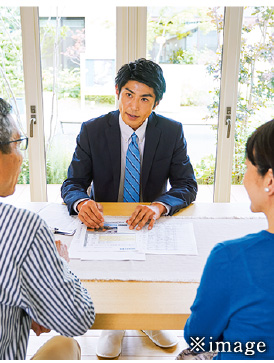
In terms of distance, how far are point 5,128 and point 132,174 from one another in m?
1.07

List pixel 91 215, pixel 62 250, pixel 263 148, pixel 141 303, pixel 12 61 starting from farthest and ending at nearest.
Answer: pixel 12 61 < pixel 91 215 < pixel 62 250 < pixel 141 303 < pixel 263 148

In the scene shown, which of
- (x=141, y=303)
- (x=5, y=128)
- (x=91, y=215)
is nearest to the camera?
(x=5, y=128)

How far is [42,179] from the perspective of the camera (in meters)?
3.36

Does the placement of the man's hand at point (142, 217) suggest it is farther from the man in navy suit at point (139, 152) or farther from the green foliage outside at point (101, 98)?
the green foliage outside at point (101, 98)

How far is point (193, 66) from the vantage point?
321 centimetres

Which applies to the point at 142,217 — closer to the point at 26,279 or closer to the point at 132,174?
the point at 132,174

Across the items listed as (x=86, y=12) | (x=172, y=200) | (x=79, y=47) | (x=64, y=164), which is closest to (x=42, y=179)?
(x=64, y=164)

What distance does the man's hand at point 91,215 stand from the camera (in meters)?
1.59

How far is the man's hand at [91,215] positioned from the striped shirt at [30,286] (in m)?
0.54

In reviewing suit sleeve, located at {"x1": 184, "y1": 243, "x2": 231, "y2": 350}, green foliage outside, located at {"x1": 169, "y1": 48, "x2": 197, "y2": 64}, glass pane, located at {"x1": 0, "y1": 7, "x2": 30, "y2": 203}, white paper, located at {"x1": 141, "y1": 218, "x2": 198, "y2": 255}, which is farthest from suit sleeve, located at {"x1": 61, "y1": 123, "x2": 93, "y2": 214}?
green foliage outside, located at {"x1": 169, "y1": 48, "x2": 197, "y2": 64}

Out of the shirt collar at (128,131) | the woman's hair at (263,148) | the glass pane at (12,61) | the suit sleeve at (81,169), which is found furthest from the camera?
the glass pane at (12,61)

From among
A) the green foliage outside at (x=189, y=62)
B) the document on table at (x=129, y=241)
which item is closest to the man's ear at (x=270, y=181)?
the document on table at (x=129, y=241)

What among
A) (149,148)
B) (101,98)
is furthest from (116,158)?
(101,98)

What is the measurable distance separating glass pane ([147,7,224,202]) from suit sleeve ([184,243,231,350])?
2.45 meters
